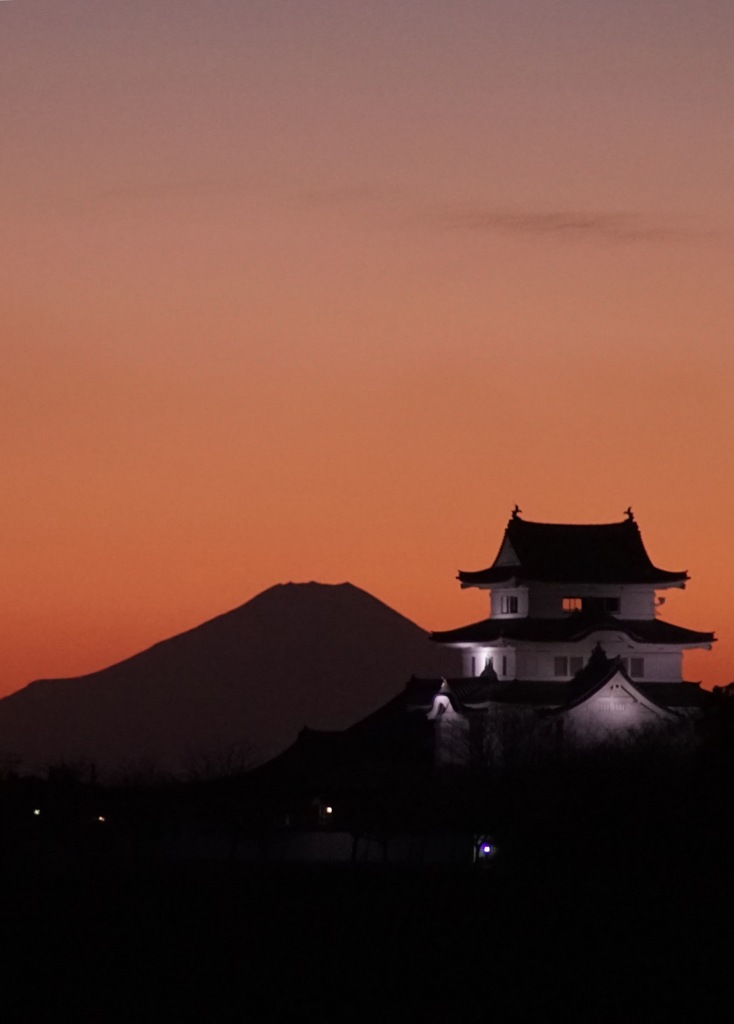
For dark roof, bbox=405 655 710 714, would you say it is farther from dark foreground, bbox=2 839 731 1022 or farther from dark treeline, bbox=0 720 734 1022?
dark foreground, bbox=2 839 731 1022

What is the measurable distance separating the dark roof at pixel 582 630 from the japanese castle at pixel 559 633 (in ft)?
0.11

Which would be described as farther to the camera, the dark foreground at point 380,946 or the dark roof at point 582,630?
the dark roof at point 582,630

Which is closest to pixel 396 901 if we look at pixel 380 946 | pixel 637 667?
pixel 380 946

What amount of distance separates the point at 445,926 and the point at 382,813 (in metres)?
17.2

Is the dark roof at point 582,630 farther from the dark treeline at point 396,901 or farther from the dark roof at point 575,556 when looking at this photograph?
the dark treeline at point 396,901

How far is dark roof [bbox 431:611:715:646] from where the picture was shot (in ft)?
284

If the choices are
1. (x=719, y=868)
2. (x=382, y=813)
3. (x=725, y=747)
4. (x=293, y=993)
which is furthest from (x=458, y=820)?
(x=293, y=993)

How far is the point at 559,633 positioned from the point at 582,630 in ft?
3.73

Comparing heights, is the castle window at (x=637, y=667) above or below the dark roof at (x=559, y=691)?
→ above

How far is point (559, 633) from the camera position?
287ft

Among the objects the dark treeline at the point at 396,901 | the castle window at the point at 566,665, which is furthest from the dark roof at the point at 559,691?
the dark treeline at the point at 396,901

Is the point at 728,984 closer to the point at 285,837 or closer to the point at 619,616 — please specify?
the point at 285,837

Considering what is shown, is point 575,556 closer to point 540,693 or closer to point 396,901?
point 540,693

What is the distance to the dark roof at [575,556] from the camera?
87875mm
